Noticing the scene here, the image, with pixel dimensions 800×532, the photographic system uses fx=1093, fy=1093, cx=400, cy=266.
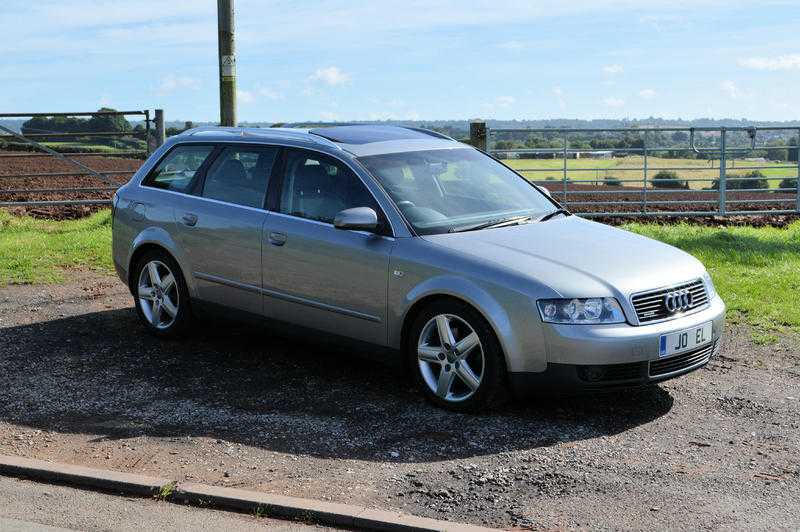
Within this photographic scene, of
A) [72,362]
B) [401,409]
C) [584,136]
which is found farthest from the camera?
[584,136]

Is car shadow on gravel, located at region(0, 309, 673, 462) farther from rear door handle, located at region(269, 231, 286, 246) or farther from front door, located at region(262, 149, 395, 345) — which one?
rear door handle, located at region(269, 231, 286, 246)

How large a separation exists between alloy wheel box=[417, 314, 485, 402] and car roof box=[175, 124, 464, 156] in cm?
148

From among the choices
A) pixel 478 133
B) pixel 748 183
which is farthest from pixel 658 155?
pixel 748 183

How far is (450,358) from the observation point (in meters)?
6.66

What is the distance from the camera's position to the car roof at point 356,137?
769 cm

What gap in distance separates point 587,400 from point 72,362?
3.82 meters

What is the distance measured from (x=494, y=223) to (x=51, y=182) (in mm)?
17869

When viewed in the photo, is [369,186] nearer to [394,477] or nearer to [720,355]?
[394,477]

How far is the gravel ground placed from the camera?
5.30 m

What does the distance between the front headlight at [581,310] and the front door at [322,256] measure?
118 centimetres

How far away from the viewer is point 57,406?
7000 millimetres

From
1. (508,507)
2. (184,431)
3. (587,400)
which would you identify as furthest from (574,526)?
(184,431)

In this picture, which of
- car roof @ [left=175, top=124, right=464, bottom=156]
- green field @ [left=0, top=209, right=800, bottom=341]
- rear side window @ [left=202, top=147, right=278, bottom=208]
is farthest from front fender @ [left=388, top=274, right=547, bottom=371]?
green field @ [left=0, top=209, right=800, bottom=341]

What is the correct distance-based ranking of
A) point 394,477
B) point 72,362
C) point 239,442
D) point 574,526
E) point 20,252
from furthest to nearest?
1. point 20,252
2. point 72,362
3. point 239,442
4. point 394,477
5. point 574,526
